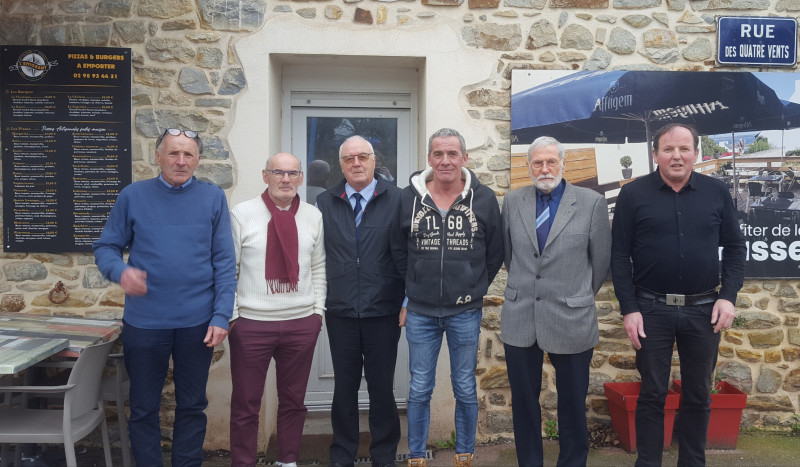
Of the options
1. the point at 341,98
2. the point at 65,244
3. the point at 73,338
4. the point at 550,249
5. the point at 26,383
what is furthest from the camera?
the point at 341,98

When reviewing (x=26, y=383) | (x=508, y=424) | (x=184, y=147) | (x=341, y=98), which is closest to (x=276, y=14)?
(x=341, y=98)

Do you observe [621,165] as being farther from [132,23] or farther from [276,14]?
[132,23]

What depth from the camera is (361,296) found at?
3.27 m

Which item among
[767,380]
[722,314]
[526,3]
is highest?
[526,3]

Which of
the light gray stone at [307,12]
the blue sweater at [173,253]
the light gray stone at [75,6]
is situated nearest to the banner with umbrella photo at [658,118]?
the light gray stone at [307,12]

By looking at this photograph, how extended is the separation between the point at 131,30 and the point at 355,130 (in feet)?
5.14

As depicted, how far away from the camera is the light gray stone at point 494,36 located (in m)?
4.04

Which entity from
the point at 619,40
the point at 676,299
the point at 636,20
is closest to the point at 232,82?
the point at 619,40

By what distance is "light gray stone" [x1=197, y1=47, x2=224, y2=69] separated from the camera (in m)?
3.96

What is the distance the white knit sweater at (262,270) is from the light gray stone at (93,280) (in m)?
1.22

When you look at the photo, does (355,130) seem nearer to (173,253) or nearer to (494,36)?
(494,36)

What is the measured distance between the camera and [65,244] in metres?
3.95

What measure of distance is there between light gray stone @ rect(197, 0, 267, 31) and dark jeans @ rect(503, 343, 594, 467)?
100 inches

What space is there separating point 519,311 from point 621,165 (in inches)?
61.8
